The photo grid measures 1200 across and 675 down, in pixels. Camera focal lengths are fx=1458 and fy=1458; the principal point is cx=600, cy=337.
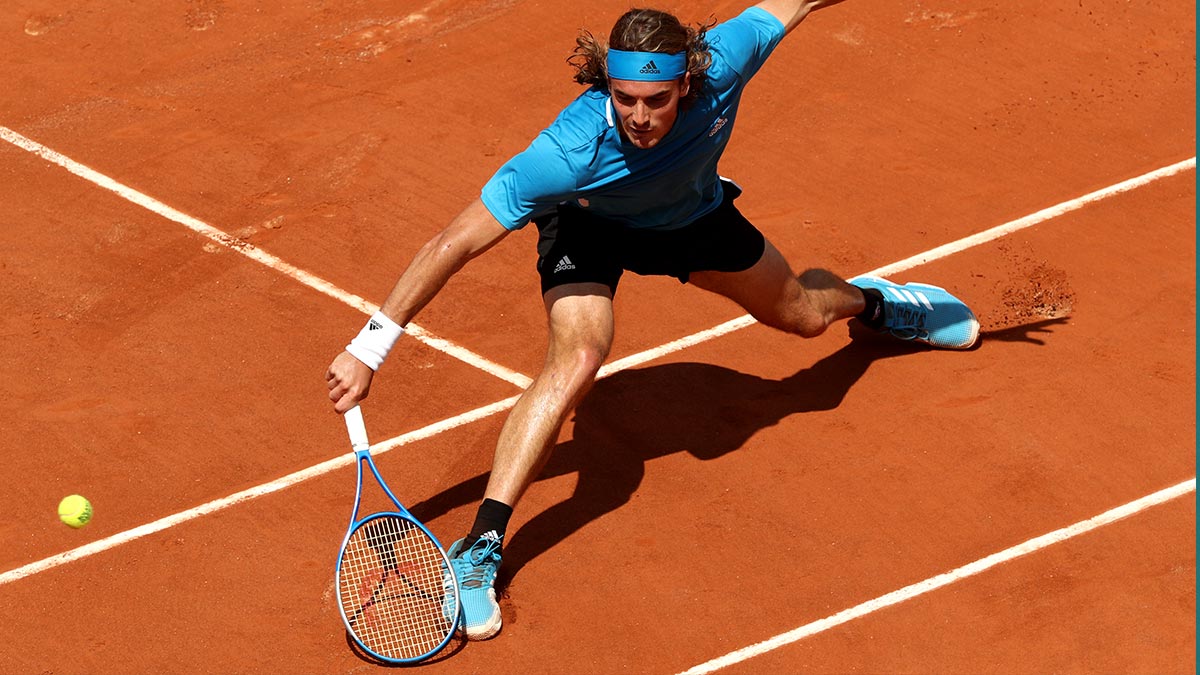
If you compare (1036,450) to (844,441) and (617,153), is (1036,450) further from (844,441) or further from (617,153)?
(617,153)

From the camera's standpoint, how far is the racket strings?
6258 mm

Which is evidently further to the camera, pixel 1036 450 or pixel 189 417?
pixel 189 417

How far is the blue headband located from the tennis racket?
1793 mm

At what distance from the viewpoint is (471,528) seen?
22.4 feet

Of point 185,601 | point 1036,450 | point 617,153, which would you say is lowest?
point 185,601

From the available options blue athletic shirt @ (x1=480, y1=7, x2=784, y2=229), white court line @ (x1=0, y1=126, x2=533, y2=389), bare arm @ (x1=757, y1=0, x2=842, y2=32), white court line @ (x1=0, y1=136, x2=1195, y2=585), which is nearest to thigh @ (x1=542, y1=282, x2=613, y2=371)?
blue athletic shirt @ (x1=480, y1=7, x2=784, y2=229)

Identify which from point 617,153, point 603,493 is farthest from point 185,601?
point 617,153

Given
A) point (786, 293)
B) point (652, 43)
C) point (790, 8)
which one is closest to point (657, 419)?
point (786, 293)

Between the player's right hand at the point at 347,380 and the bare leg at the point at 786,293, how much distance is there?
5.85ft

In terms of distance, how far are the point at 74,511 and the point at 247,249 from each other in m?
2.44

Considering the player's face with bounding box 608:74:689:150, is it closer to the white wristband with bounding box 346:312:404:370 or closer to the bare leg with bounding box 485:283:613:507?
the bare leg with bounding box 485:283:613:507

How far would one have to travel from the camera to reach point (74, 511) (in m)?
6.84

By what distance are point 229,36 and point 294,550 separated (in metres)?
5.47

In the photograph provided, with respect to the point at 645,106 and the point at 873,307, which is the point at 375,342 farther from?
the point at 873,307
